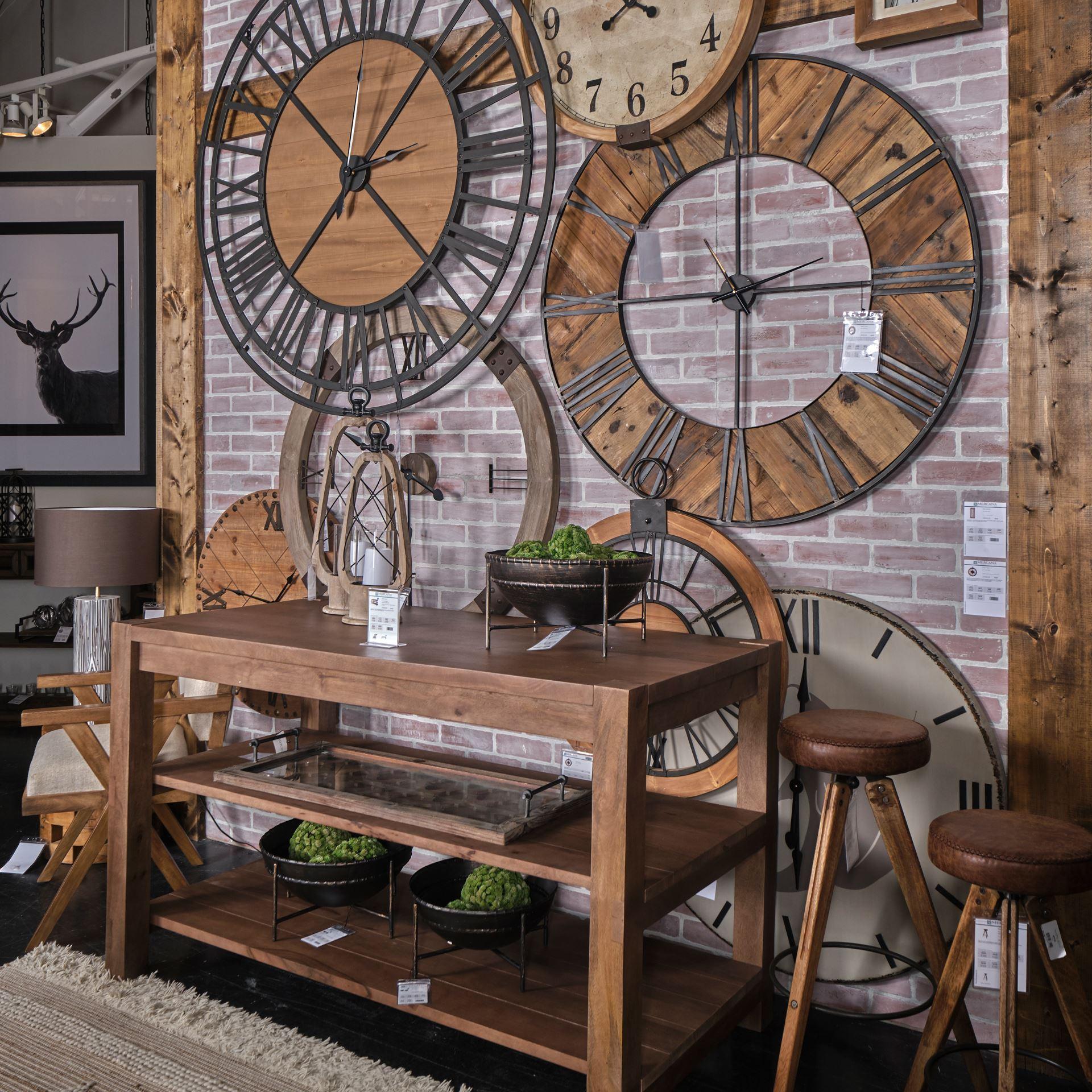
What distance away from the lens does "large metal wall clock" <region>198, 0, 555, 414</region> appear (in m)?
2.87

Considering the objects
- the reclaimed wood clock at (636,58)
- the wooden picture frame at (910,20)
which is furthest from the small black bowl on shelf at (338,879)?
the wooden picture frame at (910,20)

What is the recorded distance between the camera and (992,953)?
177cm

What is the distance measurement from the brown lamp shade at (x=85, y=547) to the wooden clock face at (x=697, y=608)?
1.82 metres

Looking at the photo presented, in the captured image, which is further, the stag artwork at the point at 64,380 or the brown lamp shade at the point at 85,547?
the stag artwork at the point at 64,380

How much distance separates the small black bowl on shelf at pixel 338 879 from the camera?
2.47 meters

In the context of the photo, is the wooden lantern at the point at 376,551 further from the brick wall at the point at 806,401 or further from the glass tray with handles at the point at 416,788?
the glass tray with handles at the point at 416,788

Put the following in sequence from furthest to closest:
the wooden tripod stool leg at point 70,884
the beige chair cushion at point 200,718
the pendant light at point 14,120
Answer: the pendant light at point 14,120
the beige chair cushion at point 200,718
the wooden tripod stool leg at point 70,884

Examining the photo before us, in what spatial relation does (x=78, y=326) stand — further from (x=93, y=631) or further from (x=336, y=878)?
(x=336, y=878)

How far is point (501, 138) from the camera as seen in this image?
112 inches

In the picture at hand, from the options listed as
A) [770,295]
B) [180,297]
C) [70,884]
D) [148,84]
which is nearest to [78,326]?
[148,84]

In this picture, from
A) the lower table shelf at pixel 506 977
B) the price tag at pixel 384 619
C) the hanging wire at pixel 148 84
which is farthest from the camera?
the hanging wire at pixel 148 84

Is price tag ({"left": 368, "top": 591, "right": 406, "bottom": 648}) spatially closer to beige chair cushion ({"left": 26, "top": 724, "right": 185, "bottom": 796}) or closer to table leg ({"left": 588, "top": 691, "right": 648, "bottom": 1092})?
table leg ({"left": 588, "top": 691, "right": 648, "bottom": 1092})

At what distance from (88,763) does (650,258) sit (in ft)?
6.92

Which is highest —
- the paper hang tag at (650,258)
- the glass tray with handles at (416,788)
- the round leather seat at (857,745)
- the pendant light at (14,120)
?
the pendant light at (14,120)
